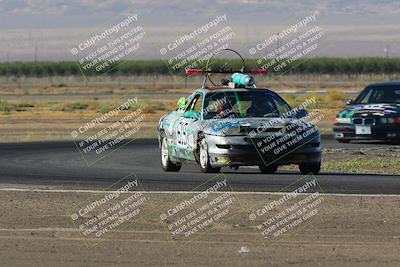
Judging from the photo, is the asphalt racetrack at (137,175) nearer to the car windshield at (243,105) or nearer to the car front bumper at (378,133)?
the car windshield at (243,105)

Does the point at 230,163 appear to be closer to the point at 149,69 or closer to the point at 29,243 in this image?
the point at 29,243

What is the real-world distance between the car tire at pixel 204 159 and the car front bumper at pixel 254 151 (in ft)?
0.51

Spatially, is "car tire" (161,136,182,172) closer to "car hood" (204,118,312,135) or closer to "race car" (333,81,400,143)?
"car hood" (204,118,312,135)

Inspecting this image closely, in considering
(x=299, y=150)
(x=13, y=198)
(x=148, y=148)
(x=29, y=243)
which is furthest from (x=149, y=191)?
(x=148, y=148)

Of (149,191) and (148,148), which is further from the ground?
(149,191)

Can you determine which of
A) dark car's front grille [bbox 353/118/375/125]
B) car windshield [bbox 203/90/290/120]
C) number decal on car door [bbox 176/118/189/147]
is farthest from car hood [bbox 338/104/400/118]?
number decal on car door [bbox 176/118/189/147]

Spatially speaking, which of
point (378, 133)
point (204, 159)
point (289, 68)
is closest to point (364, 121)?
point (378, 133)

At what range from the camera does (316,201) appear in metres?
15.9

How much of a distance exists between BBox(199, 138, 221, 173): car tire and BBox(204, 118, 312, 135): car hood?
28cm

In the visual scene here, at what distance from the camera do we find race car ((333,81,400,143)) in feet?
91.5

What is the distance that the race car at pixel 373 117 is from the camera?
27.9m

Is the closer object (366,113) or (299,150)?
(299,150)

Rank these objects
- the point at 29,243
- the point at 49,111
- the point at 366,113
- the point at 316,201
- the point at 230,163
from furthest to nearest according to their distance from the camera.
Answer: the point at 49,111 < the point at 366,113 < the point at 230,163 < the point at 316,201 < the point at 29,243

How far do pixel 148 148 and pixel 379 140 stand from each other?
5.47 m
